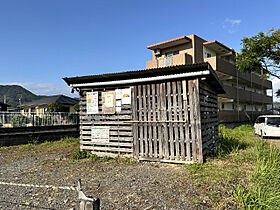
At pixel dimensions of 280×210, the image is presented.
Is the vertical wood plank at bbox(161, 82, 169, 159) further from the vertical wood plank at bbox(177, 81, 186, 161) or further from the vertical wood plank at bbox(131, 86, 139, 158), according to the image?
the vertical wood plank at bbox(131, 86, 139, 158)

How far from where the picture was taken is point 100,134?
7645 millimetres

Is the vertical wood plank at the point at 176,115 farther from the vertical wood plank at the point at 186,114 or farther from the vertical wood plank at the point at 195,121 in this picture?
the vertical wood plank at the point at 195,121

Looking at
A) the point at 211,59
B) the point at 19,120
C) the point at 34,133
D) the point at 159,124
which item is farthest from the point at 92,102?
the point at 211,59

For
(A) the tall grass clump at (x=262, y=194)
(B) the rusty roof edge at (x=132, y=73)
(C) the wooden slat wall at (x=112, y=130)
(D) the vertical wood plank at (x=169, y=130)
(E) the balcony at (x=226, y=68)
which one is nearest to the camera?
(A) the tall grass clump at (x=262, y=194)

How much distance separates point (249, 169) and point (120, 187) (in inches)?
144

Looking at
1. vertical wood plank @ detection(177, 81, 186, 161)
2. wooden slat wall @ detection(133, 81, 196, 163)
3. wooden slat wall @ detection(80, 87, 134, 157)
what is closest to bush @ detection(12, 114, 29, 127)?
wooden slat wall @ detection(80, 87, 134, 157)

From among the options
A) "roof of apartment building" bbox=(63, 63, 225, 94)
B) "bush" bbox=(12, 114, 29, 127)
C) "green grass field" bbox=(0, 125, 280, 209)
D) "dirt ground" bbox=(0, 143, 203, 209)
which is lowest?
"dirt ground" bbox=(0, 143, 203, 209)

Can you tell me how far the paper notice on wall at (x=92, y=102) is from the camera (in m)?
7.76

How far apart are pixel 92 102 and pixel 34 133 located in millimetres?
7047

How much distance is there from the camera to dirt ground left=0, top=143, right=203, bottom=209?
3730mm

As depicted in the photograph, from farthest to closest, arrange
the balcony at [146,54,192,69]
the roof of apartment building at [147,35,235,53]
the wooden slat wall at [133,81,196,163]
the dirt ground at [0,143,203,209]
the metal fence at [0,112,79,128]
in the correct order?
1. the roof of apartment building at [147,35,235,53]
2. the balcony at [146,54,192,69]
3. the metal fence at [0,112,79,128]
4. the wooden slat wall at [133,81,196,163]
5. the dirt ground at [0,143,203,209]

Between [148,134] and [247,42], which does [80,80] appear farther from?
[247,42]

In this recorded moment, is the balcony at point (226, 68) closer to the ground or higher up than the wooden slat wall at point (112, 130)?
higher up

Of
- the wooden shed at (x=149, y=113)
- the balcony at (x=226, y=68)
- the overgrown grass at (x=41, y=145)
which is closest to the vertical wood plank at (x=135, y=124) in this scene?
the wooden shed at (x=149, y=113)
